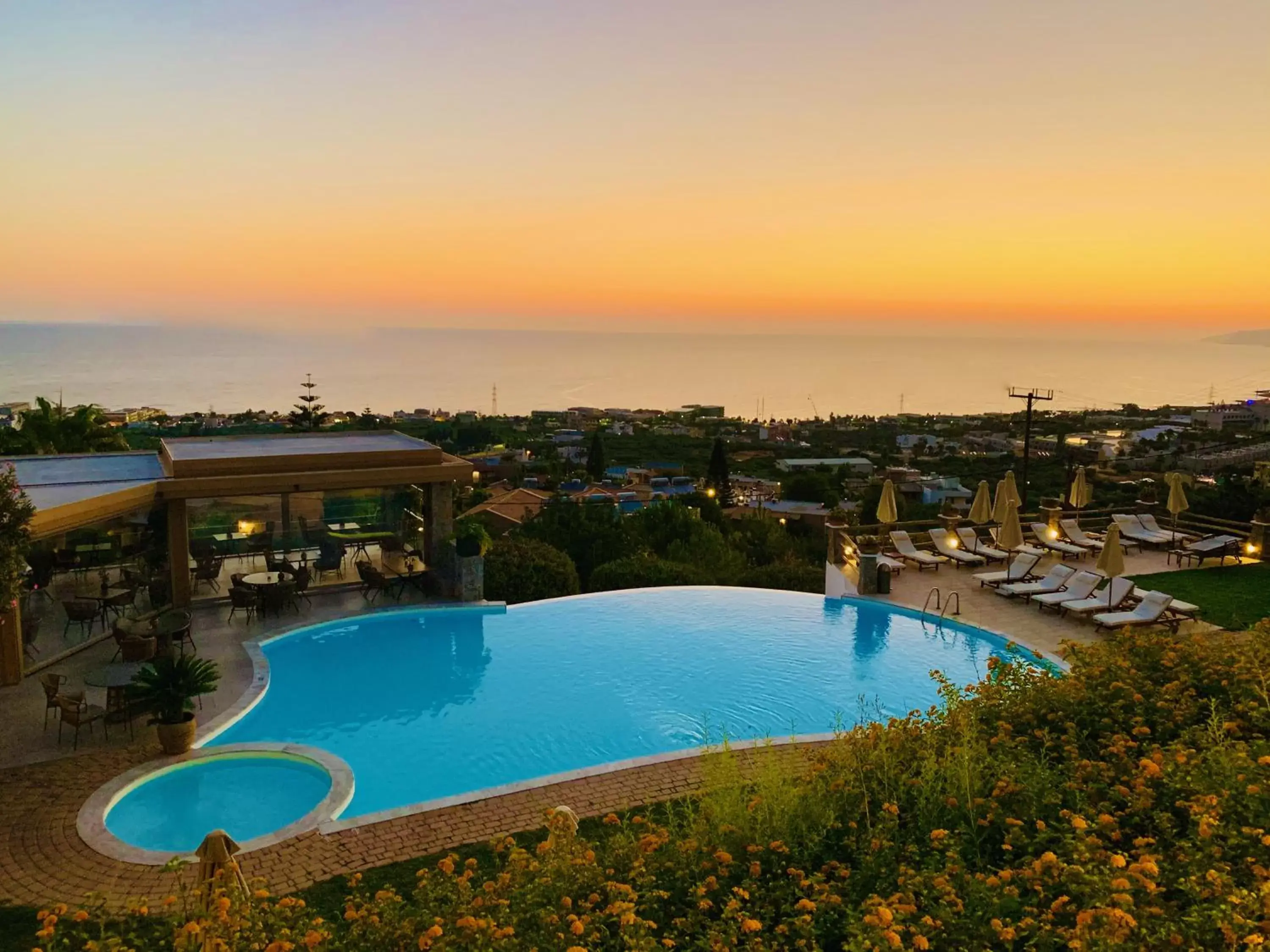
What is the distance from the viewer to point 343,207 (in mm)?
29484

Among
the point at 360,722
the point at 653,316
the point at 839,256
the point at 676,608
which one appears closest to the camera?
the point at 360,722

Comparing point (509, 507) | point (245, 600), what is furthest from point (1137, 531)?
point (509, 507)

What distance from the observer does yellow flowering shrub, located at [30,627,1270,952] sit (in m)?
3.58

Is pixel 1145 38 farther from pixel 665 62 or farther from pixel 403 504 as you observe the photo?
pixel 403 504

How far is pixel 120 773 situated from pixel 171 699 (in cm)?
78

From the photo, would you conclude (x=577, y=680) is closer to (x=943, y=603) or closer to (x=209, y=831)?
(x=209, y=831)

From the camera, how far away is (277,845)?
6.83 meters

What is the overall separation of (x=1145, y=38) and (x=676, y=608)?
14.2 m

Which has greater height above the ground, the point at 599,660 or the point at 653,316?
the point at 653,316

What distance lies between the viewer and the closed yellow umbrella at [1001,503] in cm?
1596

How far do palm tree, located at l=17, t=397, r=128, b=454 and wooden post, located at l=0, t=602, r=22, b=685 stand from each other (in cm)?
1031

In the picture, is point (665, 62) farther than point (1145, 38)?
Yes

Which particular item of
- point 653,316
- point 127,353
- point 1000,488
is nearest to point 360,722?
point 1000,488

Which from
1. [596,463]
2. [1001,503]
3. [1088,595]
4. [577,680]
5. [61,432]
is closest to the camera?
[577,680]
